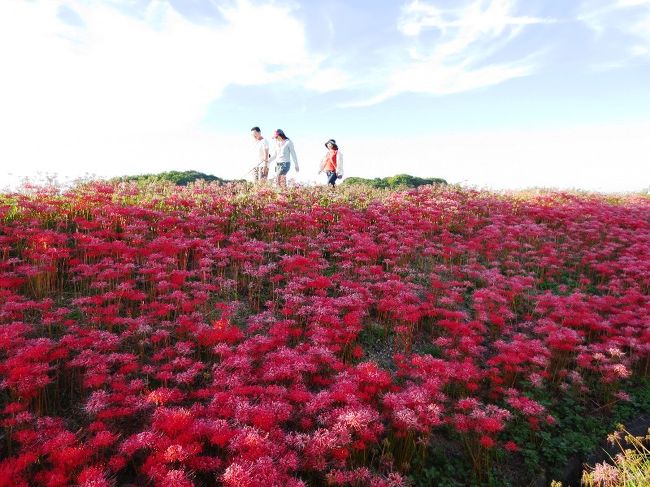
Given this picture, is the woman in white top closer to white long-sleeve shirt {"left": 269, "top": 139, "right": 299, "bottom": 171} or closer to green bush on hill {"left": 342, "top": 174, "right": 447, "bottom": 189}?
white long-sleeve shirt {"left": 269, "top": 139, "right": 299, "bottom": 171}

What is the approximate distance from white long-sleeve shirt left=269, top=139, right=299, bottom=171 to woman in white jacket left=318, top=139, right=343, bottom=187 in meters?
1.62

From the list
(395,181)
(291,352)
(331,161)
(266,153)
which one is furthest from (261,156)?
(395,181)

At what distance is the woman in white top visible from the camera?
48.0ft

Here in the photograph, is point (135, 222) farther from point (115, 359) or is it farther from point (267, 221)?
point (115, 359)

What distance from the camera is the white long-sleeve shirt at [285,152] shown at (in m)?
14.6

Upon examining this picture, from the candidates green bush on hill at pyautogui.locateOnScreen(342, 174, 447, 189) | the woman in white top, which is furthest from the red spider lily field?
green bush on hill at pyautogui.locateOnScreen(342, 174, 447, 189)

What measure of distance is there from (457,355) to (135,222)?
273 inches

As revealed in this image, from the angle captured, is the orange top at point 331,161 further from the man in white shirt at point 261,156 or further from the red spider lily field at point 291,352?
the red spider lily field at point 291,352

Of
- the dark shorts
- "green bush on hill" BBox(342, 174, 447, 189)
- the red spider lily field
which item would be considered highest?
the dark shorts

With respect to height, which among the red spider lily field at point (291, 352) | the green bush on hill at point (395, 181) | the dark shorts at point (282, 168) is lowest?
the red spider lily field at point (291, 352)

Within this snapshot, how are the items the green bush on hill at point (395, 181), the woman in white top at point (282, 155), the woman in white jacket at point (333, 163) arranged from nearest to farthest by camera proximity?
the woman in white top at point (282, 155) → the woman in white jacket at point (333, 163) → the green bush on hill at point (395, 181)

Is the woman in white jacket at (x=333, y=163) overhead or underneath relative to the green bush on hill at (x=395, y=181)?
overhead

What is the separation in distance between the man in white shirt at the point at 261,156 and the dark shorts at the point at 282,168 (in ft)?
2.15

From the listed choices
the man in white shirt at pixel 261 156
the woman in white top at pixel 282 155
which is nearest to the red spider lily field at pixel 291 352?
the woman in white top at pixel 282 155
